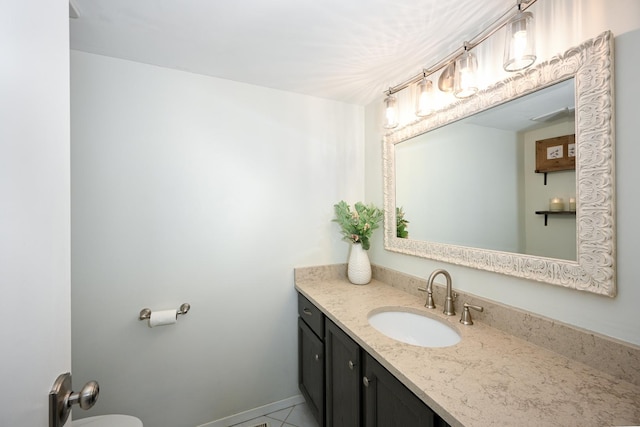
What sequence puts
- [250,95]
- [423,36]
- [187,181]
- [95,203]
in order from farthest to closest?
[250,95] → [187,181] → [95,203] → [423,36]

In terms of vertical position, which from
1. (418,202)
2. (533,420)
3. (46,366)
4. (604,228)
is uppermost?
(418,202)

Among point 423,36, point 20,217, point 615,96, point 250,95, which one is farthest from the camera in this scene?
point 250,95

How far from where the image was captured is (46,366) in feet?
1.55

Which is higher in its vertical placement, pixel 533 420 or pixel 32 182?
pixel 32 182

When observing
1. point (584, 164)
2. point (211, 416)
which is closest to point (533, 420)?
point (584, 164)

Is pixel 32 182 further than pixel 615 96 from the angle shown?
No

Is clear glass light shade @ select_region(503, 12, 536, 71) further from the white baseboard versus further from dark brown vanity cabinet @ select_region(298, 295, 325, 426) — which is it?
the white baseboard

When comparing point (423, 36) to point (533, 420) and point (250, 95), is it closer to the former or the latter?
point (250, 95)

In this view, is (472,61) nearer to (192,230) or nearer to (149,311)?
(192,230)

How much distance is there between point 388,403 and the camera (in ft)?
2.92

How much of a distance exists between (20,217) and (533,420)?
1.17m

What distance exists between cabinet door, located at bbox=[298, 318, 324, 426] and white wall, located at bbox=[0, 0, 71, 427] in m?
1.15

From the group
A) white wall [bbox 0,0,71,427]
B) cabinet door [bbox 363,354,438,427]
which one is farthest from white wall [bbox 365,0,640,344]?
white wall [bbox 0,0,71,427]

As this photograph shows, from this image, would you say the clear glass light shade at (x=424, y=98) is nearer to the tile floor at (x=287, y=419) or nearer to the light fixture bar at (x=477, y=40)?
the light fixture bar at (x=477, y=40)
